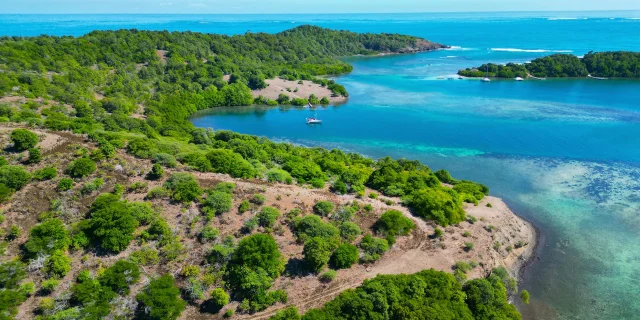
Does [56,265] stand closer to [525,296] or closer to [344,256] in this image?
[344,256]

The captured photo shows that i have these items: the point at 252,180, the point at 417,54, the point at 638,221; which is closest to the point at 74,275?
the point at 252,180

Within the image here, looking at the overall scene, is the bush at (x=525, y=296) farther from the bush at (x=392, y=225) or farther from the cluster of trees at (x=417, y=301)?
the bush at (x=392, y=225)

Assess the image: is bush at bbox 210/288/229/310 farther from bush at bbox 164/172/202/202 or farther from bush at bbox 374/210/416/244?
bush at bbox 374/210/416/244

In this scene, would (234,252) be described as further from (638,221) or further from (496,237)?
(638,221)

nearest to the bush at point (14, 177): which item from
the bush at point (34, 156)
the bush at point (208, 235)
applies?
the bush at point (34, 156)

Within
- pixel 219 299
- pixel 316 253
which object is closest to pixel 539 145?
pixel 316 253

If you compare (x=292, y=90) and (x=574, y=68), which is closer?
(x=292, y=90)
